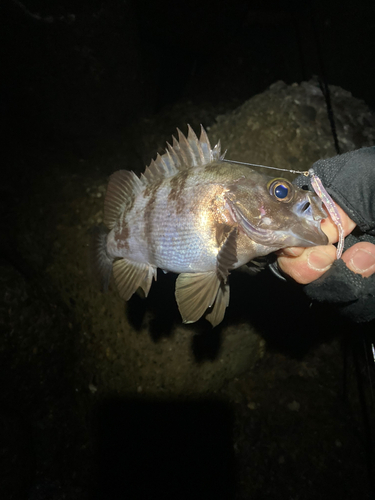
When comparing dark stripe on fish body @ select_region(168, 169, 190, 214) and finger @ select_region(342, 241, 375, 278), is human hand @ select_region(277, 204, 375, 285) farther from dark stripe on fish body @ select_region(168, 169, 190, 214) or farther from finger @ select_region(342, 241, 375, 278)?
dark stripe on fish body @ select_region(168, 169, 190, 214)

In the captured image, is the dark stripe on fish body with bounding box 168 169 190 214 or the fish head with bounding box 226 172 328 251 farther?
the dark stripe on fish body with bounding box 168 169 190 214

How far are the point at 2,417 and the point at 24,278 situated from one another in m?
1.21

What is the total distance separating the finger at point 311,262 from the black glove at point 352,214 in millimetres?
103

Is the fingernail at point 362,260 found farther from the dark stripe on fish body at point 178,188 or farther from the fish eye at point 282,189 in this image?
the dark stripe on fish body at point 178,188

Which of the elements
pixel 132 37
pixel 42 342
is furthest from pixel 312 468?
pixel 132 37

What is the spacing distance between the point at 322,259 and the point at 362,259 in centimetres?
27

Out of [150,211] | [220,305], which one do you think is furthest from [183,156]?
[220,305]

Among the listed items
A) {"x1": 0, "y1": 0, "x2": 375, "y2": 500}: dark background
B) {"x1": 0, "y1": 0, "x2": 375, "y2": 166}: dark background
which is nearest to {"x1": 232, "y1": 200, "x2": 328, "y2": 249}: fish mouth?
{"x1": 0, "y1": 0, "x2": 375, "y2": 500}: dark background

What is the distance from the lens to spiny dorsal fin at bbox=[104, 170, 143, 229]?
5.76ft

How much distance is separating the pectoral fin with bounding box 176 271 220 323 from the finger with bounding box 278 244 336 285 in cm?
50

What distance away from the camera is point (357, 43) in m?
3.00

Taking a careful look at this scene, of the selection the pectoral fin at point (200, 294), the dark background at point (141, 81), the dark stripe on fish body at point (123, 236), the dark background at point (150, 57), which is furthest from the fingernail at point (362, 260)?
the dark background at point (150, 57)

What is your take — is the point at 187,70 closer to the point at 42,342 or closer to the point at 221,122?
the point at 221,122

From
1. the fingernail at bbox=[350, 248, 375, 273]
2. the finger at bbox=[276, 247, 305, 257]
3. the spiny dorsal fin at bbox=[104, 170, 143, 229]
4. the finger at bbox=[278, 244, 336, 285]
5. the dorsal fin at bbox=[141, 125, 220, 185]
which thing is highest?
the dorsal fin at bbox=[141, 125, 220, 185]
